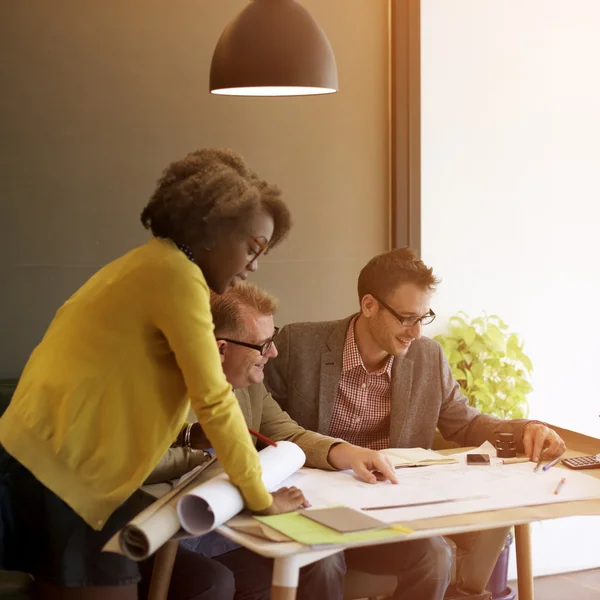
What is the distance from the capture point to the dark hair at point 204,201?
209cm

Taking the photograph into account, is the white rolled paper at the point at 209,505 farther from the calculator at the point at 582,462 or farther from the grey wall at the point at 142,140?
the grey wall at the point at 142,140

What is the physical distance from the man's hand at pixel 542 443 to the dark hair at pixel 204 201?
47.2 inches

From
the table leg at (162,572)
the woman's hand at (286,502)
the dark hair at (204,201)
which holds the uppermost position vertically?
the dark hair at (204,201)

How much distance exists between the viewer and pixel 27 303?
3.54 m

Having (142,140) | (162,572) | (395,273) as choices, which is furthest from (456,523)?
(142,140)

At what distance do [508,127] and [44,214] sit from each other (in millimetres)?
2045

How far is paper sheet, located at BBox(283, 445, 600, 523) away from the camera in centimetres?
226

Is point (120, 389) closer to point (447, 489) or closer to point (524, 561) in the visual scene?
point (447, 489)

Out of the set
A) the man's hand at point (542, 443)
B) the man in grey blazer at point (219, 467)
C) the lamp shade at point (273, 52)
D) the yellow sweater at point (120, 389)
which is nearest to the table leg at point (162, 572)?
the man in grey blazer at point (219, 467)

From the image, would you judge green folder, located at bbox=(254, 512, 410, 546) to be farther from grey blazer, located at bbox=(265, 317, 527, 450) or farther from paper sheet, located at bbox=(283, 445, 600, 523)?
grey blazer, located at bbox=(265, 317, 527, 450)

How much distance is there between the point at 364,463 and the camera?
8.42 ft

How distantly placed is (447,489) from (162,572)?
762mm

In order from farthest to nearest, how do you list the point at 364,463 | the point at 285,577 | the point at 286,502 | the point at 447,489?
1. the point at 364,463
2. the point at 447,489
3. the point at 286,502
4. the point at 285,577

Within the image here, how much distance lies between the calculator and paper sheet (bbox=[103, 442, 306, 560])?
1.09 meters
